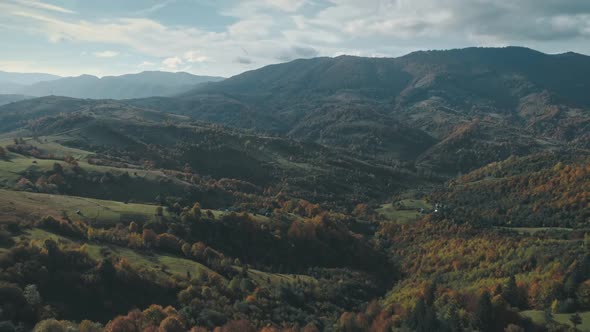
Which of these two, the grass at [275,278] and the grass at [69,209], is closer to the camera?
the grass at [69,209]

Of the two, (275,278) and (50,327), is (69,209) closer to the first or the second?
(275,278)

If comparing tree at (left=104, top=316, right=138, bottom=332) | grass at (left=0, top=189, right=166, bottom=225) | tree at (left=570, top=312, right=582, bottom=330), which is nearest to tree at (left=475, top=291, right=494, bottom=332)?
tree at (left=570, top=312, right=582, bottom=330)

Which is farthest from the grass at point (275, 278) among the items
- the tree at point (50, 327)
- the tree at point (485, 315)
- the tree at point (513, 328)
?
the tree at point (513, 328)

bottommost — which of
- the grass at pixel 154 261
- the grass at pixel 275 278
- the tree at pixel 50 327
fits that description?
the grass at pixel 275 278

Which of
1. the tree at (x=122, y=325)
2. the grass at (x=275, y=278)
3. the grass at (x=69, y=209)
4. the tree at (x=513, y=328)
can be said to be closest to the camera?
the tree at (x=122, y=325)

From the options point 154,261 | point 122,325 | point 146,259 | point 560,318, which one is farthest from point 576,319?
point 146,259

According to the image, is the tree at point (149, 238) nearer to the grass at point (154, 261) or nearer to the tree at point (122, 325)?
the grass at point (154, 261)

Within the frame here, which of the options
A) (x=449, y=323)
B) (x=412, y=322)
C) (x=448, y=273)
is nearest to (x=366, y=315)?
(x=412, y=322)

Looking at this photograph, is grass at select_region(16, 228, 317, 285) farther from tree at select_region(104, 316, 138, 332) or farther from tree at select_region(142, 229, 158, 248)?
tree at select_region(104, 316, 138, 332)

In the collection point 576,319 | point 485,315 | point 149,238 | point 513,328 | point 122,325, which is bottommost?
point 485,315
